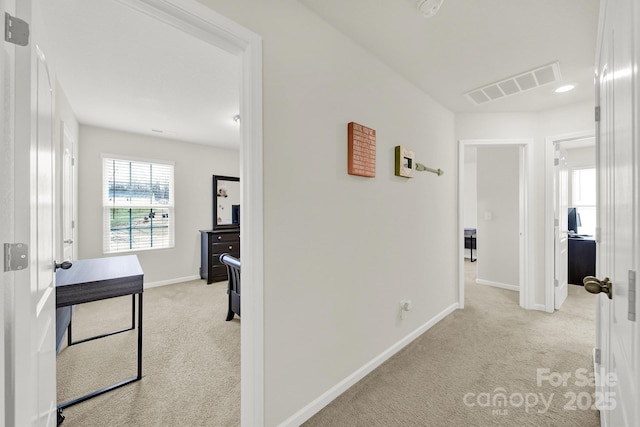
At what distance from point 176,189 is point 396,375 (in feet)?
14.6

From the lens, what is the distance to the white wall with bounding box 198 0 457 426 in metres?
1.49

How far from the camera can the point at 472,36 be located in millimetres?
1927

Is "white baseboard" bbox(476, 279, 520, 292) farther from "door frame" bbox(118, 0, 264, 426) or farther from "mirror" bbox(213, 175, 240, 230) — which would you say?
"mirror" bbox(213, 175, 240, 230)

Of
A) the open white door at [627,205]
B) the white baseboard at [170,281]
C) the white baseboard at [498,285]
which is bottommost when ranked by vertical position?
the white baseboard at [170,281]

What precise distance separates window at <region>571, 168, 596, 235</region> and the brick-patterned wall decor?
5.63m

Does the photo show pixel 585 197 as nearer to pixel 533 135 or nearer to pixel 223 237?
pixel 533 135

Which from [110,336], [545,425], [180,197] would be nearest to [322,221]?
[545,425]

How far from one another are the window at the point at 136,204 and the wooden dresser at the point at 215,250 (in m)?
0.56

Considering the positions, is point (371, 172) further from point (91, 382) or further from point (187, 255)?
point (187, 255)

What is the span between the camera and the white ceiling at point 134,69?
177cm

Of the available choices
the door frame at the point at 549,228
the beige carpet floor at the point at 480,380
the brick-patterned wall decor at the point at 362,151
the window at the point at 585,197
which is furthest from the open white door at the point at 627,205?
the window at the point at 585,197

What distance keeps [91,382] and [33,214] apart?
1799mm

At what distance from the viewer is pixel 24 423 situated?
0.86 metres

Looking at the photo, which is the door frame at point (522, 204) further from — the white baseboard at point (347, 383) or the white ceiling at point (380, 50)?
the white baseboard at point (347, 383)
